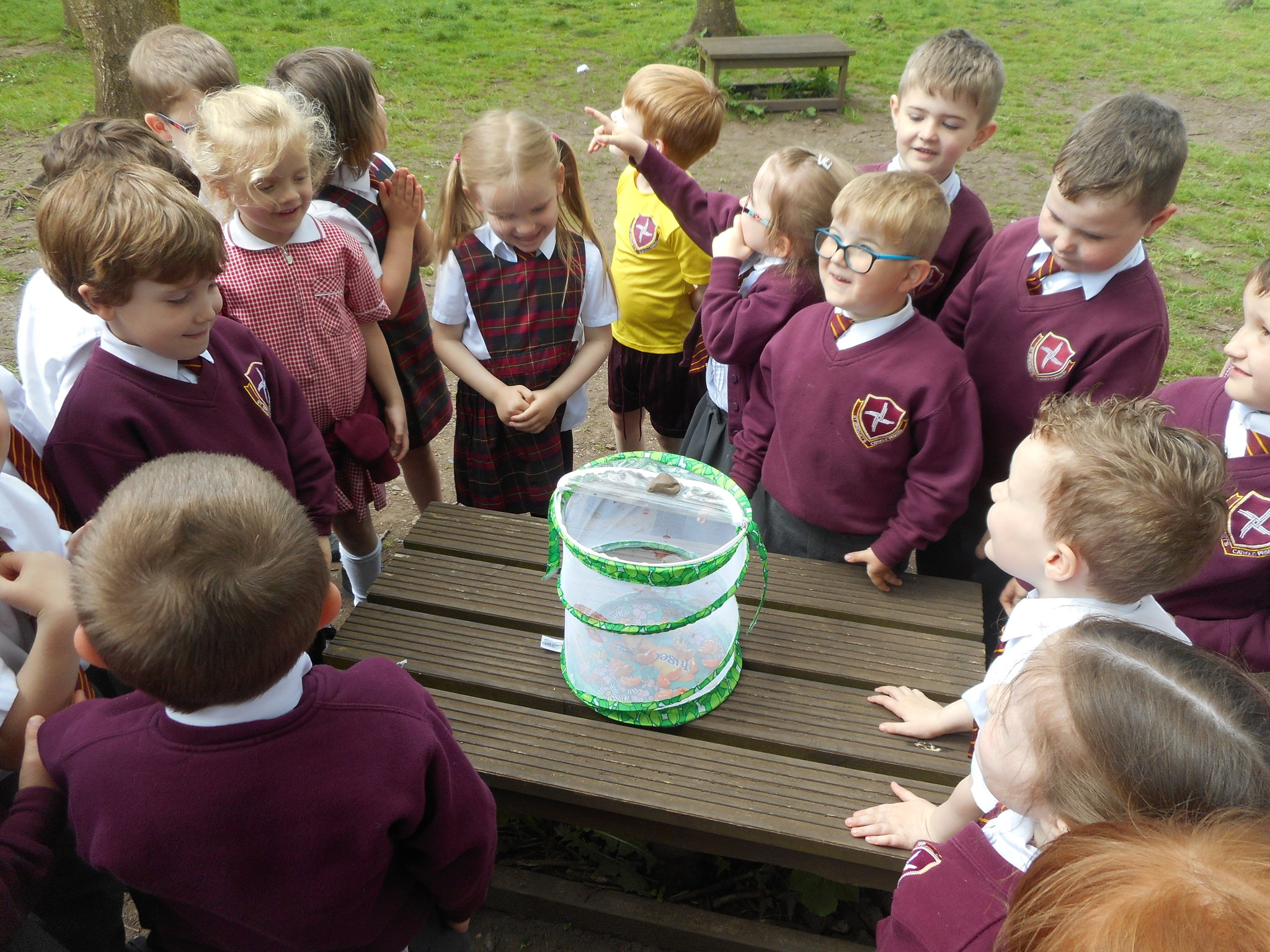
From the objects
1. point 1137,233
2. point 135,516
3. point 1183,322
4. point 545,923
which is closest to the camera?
point 135,516

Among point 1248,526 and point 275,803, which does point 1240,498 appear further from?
point 275,803


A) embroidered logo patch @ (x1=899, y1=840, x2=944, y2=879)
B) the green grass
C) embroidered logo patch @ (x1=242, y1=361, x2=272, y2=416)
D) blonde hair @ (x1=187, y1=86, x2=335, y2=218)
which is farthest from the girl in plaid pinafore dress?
the green grass

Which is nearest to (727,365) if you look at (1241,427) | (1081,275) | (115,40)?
(1081,275)

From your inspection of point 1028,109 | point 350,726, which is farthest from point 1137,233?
point 1028,109

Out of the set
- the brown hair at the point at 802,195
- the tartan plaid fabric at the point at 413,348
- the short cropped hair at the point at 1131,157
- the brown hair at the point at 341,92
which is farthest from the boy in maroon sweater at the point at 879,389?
the brown hair at the point at 341,92

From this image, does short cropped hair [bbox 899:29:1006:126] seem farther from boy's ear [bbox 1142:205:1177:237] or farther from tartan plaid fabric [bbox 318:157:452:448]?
tartan plaid fabric [bbox 318:157:452:448]

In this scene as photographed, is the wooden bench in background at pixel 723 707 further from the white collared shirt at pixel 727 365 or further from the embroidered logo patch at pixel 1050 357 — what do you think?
the white collared shirt at pixel 727 365

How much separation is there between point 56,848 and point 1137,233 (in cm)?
281

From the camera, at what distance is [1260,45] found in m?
10.4

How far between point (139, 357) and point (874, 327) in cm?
173

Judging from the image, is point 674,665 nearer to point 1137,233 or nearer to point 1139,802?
point 1139,802

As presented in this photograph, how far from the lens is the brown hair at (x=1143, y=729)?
1.06 m

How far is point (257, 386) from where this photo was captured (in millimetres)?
2195

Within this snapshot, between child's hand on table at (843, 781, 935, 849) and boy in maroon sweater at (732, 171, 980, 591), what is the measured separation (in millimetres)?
687
